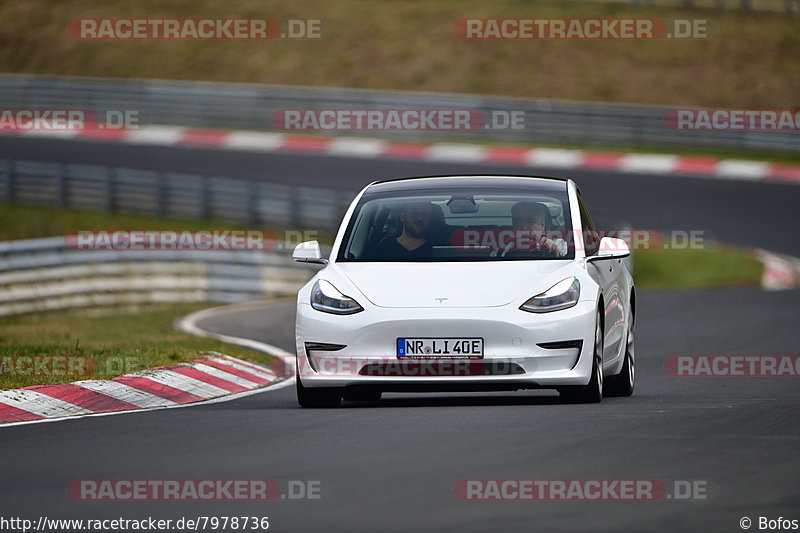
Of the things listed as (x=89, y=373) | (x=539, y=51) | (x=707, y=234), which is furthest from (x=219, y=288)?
(x=539, y=51)

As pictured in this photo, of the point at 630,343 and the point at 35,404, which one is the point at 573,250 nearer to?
the point at 630,343

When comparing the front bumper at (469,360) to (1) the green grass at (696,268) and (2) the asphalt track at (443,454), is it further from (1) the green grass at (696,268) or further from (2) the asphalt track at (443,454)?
(1) the green grass at (696,268)

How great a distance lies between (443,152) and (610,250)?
2666cm

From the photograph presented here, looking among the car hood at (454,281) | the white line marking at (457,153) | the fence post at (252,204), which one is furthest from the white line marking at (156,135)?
the car hood at (454,281)

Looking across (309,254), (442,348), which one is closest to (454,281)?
(442,348)

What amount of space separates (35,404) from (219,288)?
518 inches

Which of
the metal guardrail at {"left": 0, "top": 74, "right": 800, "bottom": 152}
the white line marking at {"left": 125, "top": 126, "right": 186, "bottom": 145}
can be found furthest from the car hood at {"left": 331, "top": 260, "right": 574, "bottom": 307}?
the white line marking at {"left": 125, "top": 126, "right": 186, "bottom": 145}

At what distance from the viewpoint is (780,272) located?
2522cm

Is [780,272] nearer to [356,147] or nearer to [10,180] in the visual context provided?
[10,180]

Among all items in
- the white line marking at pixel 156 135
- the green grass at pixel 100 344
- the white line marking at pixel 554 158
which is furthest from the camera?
the white line marking at pixel 156 135

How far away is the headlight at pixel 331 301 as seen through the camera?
10.7 m

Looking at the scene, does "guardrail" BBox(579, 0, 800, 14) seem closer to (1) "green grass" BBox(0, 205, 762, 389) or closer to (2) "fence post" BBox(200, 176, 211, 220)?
(2) "fence post" BBox(200, 176, 211, 220)

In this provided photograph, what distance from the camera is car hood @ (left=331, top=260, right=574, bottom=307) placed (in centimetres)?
1062

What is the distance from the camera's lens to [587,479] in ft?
24.8
